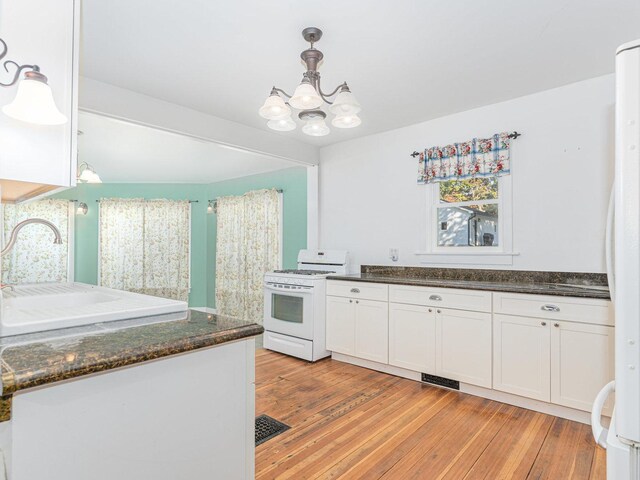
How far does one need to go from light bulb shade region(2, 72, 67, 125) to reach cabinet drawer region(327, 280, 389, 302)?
9.32 feet

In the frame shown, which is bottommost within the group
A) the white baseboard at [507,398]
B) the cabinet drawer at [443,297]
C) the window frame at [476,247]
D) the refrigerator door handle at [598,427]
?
the white baseboard at [507,398]

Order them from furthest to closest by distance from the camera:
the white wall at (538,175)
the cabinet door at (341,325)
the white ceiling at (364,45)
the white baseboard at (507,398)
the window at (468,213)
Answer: the cabinet door at (341,325) → the window at (468,213) → the white wall at (538,175) → the white baseboard at (507,398) → the white ceiling at (364,45)

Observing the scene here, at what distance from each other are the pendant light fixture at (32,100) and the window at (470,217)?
3.24 m

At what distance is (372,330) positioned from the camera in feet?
11.2

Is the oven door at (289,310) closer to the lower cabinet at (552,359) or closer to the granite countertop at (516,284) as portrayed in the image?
the granite countertop at (516,284)

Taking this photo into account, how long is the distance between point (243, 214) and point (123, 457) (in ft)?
16.1

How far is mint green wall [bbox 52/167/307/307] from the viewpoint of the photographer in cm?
513

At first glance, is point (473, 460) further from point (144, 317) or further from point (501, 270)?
point (144, 317)

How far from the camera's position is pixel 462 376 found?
2.87m

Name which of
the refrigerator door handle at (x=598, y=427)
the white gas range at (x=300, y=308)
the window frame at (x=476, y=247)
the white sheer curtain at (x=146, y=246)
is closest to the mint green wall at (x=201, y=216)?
the white sheer curtain at (x=146, y=246)

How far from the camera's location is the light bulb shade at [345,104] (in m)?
2.04

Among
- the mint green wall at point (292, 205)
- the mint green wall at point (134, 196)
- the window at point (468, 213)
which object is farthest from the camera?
the mint green wall at point (134, 196)

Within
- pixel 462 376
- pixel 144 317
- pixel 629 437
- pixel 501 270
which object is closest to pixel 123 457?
pixel 144 317

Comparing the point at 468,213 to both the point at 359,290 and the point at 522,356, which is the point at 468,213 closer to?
the point at 359,290
